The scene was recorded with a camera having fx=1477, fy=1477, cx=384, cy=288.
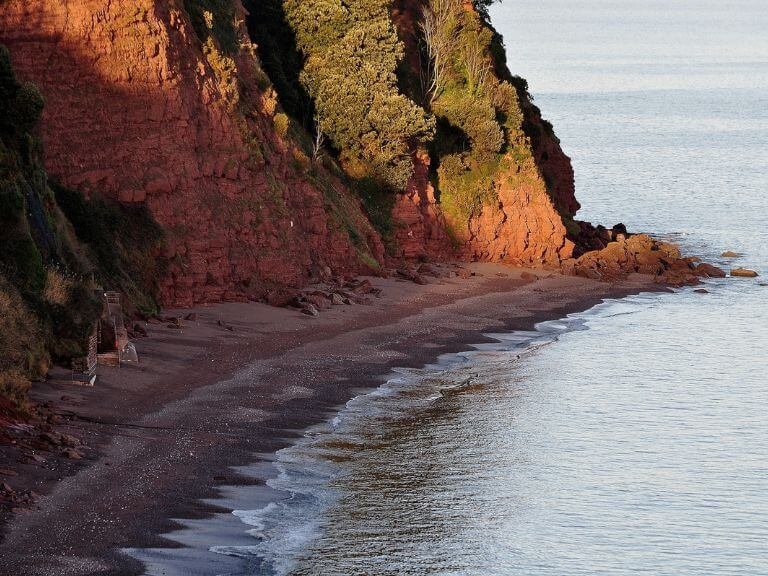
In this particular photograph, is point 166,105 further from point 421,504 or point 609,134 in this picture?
point 609,134

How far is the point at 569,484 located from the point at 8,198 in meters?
14.0

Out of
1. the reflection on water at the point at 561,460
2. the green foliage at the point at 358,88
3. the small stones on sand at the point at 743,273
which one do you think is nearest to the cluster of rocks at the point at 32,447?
the reflection on water at the point at 561,460

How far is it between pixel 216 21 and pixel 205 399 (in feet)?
58.2

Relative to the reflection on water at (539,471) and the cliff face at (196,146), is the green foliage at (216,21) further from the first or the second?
the reflection on water at (539,471)

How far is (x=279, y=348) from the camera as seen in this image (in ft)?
136

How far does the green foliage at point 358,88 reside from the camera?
55.8 metres

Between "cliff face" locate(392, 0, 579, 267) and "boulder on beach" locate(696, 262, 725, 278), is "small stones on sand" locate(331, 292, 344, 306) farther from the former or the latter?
"boulder on beach" locate(696, 262, 725, 278)

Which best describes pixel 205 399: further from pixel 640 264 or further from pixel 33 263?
pixel 640 264

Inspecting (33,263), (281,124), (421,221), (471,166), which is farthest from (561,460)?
(471,166)

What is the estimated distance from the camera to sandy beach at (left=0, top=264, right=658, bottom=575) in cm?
2442

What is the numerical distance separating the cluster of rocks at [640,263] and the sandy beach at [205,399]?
4.68 meters

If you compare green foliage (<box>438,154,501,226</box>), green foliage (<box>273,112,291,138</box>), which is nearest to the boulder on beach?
green foliage (<box>438,154,501,226</box>)

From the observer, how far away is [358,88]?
55844mm

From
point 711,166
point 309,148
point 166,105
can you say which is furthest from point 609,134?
point 166,105
